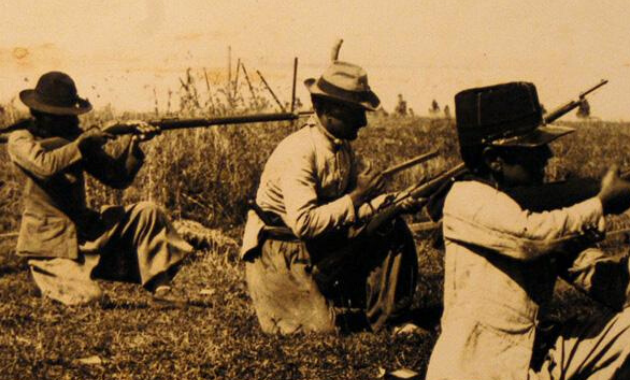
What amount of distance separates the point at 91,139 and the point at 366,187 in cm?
254

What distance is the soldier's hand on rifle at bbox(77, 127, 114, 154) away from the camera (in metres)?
6.97

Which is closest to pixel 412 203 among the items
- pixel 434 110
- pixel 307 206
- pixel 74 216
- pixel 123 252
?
pixel 307 206

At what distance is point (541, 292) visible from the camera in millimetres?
3510

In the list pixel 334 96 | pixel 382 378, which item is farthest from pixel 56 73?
pixel 382 378

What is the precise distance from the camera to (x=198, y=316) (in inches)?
254

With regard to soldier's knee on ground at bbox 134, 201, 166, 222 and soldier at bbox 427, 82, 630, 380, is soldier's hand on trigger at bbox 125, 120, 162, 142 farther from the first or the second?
soldier at bbox 427, 82, 630, 380

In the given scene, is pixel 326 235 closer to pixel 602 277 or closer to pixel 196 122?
pixel 196 122

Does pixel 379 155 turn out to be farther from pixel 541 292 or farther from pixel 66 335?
pixel 541 292

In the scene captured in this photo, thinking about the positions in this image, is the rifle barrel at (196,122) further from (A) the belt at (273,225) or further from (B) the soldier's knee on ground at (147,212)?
(A) the belt at (273,225)

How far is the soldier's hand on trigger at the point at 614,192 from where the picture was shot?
3.32 metres

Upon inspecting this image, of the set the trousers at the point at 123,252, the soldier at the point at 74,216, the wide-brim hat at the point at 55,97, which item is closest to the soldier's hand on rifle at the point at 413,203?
the soldier at the point at 74,216

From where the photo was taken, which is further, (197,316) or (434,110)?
(434,110)

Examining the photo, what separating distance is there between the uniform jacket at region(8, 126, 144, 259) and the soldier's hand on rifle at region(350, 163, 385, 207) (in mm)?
2469

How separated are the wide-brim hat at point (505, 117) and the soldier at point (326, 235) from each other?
2072 mm
